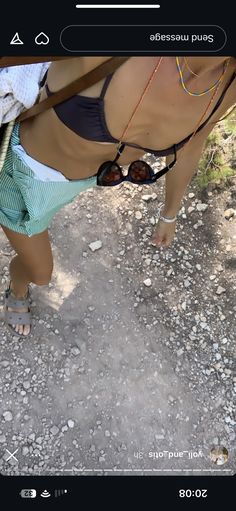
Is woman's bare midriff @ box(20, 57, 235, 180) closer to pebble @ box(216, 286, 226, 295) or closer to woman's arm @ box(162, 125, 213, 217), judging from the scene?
woman's arm @ box(162, 125, 213, 217)

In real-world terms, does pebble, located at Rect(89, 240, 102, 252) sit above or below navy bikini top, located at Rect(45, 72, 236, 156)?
below

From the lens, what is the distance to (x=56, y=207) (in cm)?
121

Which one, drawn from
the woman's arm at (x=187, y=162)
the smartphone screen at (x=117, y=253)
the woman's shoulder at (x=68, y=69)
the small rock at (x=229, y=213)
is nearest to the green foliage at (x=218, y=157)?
the smartphone screen at (x=117, y=253)

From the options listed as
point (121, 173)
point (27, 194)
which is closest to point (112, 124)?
point (121, 173)

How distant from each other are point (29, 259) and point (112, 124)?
0.53 metres

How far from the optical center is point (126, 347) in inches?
68.8

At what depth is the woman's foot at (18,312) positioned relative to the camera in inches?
66.8

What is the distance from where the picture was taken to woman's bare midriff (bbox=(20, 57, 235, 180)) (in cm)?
84
